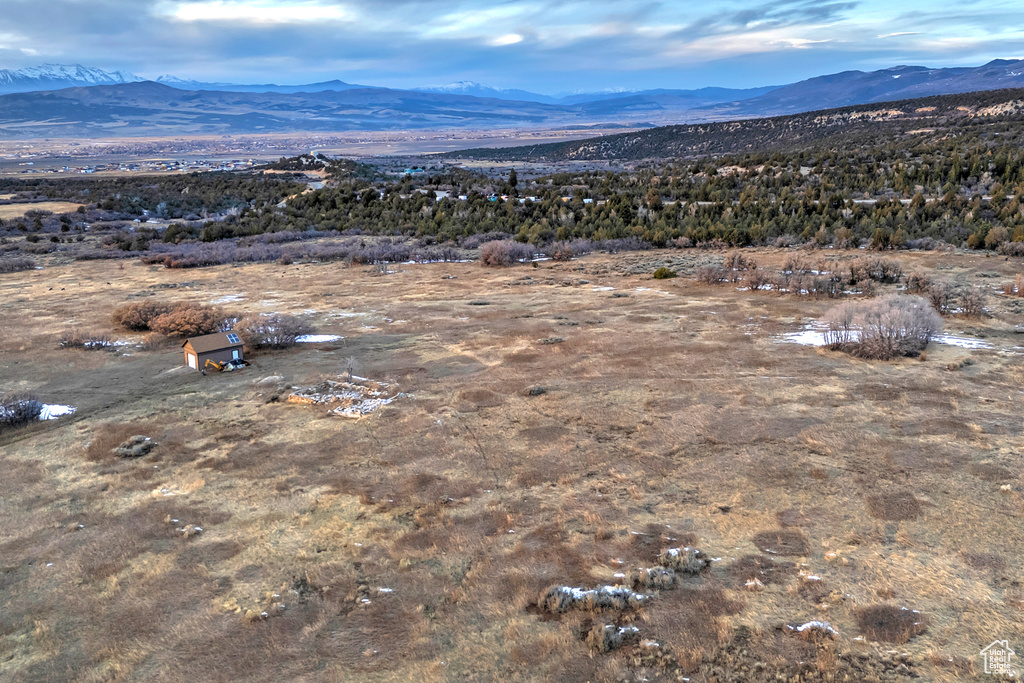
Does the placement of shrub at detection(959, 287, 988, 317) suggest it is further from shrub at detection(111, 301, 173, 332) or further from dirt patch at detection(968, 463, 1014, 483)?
shrub at detection(111, 301, 173, 332)

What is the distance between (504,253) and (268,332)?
17.9 m

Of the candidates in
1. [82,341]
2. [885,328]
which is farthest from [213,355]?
[885,328]

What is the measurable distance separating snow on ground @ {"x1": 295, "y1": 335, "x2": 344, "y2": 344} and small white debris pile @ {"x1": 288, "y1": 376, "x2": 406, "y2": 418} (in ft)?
14.4

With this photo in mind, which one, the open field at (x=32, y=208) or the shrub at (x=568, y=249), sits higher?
the open field at (x=32, y=208)

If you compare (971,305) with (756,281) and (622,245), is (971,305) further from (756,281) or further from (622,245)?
(622,245)

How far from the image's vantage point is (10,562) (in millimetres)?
9297

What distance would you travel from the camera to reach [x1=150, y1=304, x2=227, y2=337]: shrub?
2108cm

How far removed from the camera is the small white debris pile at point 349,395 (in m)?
14.7

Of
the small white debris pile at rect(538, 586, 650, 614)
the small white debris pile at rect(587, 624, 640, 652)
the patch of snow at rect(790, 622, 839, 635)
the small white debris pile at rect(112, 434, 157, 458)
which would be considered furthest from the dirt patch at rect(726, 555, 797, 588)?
the small white debris pile at rect(112, 434, 157, 458)

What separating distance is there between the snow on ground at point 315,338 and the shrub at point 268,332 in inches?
11.2

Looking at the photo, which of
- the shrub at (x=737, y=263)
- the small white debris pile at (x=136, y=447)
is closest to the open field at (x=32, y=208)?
the small white debris pile at (x=136, y=447)

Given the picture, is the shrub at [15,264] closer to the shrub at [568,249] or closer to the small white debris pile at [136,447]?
the shrub at [568,249]

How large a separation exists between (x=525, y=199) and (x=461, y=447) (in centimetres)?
4365

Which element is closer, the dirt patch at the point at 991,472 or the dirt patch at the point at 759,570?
the dirt patch at the point at 759,570
